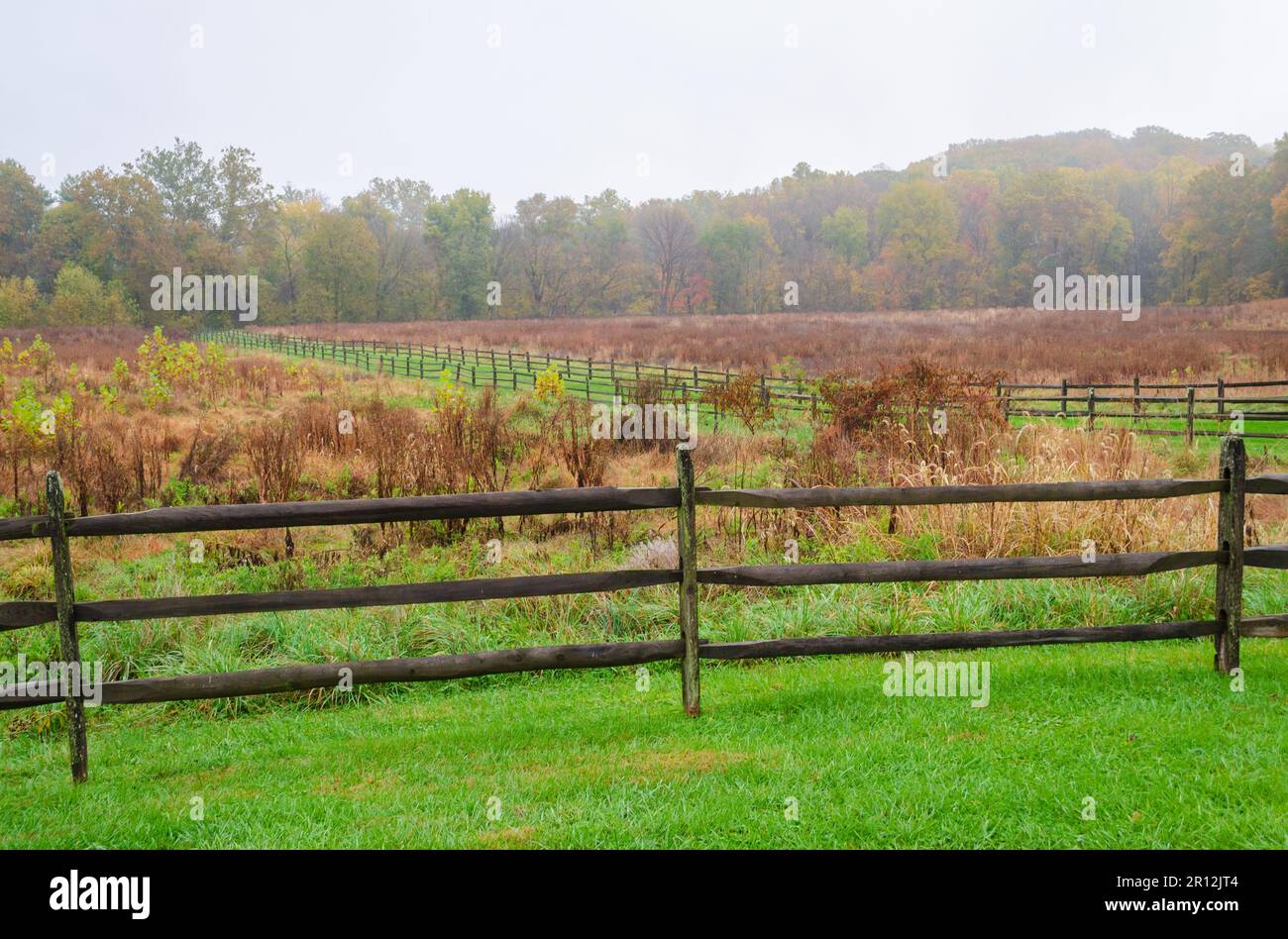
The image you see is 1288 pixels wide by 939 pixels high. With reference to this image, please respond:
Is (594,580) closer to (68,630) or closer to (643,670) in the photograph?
(643,670)

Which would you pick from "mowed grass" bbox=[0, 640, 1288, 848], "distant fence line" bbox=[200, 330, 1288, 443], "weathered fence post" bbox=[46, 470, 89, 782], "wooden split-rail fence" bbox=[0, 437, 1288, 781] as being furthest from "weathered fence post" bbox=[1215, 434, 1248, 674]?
"distant fence line" bbox=[200, 330, 1288, 443]

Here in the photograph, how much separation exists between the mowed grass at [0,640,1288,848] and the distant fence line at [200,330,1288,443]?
9803mm

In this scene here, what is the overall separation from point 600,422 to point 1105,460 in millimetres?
7672

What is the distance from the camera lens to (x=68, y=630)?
511 cm

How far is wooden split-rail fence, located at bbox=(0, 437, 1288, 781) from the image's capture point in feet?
16.8

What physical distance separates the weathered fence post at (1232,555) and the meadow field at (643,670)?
0.26m

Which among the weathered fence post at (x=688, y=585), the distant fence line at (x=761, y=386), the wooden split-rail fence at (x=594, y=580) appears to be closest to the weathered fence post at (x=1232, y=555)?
the wooden split-rail fence at (x=594, y=580)

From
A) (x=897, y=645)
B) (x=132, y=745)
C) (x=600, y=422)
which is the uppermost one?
(x=600, y=422)
